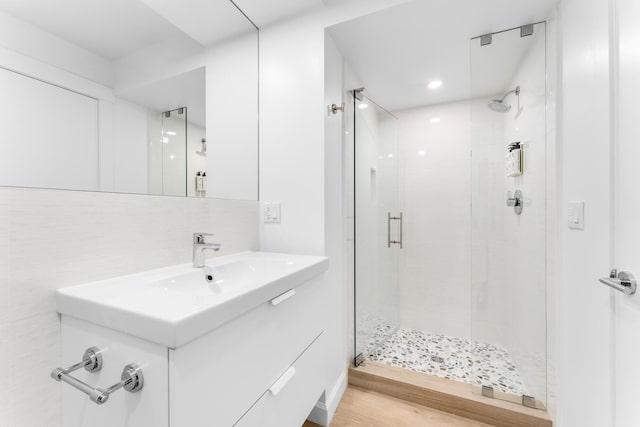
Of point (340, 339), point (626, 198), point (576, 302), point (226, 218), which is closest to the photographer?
point (626, 198)

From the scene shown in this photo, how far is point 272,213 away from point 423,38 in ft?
4.53

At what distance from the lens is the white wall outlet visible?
158 centimetres

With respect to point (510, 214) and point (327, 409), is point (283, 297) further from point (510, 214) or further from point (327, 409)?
point (510, 214)

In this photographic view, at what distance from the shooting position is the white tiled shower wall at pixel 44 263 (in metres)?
0.69

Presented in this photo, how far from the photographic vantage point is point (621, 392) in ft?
2.91

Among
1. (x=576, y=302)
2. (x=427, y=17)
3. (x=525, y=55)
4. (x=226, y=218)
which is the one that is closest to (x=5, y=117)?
(x=226, y=218)

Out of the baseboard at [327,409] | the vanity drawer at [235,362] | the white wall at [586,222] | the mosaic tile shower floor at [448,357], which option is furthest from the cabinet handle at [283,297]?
the mosaic tile shower floor at [448,357]

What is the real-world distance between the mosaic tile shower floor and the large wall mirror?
160cm

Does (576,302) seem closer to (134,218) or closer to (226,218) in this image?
(226,218)

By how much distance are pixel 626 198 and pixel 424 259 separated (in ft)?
5.82

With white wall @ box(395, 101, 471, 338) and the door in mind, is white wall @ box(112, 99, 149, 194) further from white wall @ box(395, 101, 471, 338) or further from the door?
white wall @ box(395, 101, 471, 338)

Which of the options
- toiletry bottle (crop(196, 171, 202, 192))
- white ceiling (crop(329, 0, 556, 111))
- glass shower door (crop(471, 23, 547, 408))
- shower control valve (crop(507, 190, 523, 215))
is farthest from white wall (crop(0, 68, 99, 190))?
shower control valve (crop(507, 190, 523, 215))

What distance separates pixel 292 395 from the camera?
107 centimetres

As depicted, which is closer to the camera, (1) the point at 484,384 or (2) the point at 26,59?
(2) the point at 26,59
